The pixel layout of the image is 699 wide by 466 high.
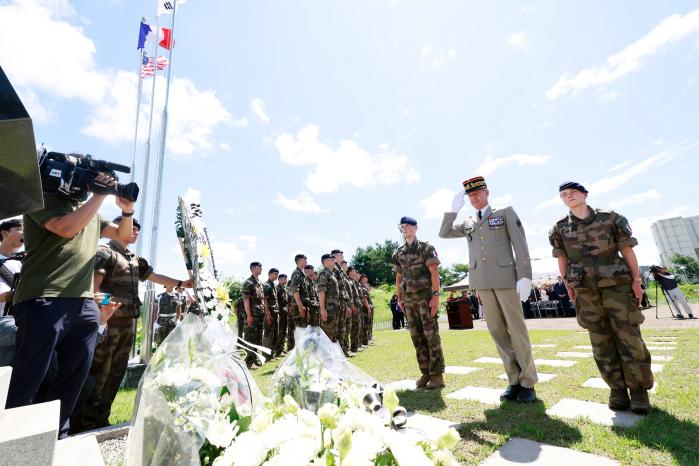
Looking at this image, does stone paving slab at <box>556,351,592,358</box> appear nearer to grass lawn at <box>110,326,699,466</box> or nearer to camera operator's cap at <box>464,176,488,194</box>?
grass lawn at <box>110,326,699,466</box>

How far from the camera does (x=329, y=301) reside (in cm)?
791

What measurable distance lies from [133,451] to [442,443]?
0.94 m

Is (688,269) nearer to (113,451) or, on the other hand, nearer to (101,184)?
(113,451)

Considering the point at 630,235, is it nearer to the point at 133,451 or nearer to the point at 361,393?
the point at 361,393

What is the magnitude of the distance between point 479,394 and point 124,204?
12.4 ft

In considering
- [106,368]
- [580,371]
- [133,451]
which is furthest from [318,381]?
[580,371]

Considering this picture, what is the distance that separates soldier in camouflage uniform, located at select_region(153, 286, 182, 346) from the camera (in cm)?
926

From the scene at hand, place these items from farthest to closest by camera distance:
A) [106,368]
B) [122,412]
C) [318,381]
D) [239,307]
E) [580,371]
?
[239,307] < [580,371] < [122,412] < [106,368] < [318,381]

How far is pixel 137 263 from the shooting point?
3803 mm

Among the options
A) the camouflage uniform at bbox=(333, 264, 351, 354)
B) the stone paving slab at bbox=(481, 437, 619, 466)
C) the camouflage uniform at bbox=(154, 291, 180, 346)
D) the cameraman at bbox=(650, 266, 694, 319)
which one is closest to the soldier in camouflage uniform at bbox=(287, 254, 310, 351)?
the camouflage uniform at bbox=(333, 264, 351, 354)

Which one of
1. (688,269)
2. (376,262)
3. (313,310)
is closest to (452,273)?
(376,262)

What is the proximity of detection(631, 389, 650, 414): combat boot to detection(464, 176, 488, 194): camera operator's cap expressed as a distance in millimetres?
2293

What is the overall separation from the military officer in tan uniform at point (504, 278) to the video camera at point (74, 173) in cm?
336

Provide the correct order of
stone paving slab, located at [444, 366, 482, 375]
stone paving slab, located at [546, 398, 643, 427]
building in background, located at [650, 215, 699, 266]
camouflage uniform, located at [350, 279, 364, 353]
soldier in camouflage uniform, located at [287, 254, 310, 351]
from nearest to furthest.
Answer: stone paving slab, located at [546, 398, 643, 427] < stone paving slab, located at [444, 366, 482, 375] < soldier in camouflage uniform, located at [287, 254, 310, 351] < camouflage uniform, located at [350, 279, 364, 353] < building in background, located at [650, 215, 699, 266]
